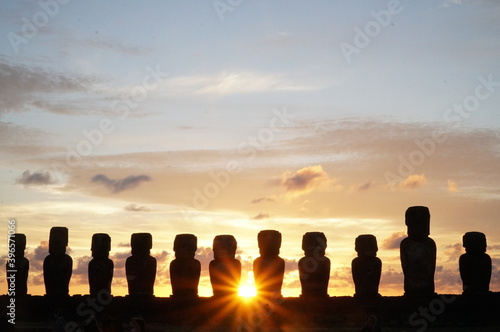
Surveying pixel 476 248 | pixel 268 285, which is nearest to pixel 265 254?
pixel 268 285

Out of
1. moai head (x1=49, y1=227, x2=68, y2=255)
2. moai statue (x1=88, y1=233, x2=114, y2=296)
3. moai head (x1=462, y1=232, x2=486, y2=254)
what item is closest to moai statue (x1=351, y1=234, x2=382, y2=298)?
moai head (x1=462, y1=232, x2=486, y2=254)

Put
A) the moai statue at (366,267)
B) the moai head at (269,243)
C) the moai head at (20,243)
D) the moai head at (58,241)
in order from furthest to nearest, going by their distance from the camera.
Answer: the moai head at (20,243) < the moai head at (58,241) < the moai head at (269,243) < the moai statue at (366,267)

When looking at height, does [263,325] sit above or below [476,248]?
below

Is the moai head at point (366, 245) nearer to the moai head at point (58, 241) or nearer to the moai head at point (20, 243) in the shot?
the moai head at point (58, 241)

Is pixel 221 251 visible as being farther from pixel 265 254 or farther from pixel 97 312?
pixel 97 312

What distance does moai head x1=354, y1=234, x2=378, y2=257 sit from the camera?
21786mm

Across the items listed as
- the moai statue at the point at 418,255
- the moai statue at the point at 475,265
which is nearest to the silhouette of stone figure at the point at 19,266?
the moai statue at the point at 418,255

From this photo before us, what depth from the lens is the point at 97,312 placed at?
845 inches

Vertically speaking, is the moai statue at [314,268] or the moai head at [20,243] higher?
the moai head at [20,243]

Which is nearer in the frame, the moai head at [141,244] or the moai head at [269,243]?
the moai head at [269,243]

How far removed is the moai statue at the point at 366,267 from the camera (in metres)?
21.4

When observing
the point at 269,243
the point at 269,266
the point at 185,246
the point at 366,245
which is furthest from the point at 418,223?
the point at 185,246

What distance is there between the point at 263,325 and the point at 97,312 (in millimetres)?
3960

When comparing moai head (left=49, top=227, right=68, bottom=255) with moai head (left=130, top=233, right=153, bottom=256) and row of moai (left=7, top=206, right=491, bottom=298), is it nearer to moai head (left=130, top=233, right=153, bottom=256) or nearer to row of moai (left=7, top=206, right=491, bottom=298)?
row of moai (left=7, top=206, right=491, bottom=298)
